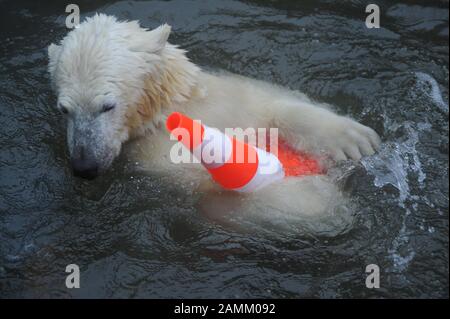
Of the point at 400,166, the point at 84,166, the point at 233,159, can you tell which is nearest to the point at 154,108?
the point at 84,166

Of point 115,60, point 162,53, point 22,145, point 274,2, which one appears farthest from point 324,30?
point 22,145

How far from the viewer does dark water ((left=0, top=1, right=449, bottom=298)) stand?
3.48 m

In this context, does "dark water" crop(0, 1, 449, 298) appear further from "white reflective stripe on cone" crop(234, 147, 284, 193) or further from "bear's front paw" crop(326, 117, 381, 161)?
"white reflective stripe on cone" crop(234, 147, 284, 193)

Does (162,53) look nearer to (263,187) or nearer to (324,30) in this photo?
(263,187)

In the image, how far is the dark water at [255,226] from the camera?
3477mm

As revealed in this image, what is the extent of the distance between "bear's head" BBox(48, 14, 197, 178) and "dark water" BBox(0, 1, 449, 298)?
0.47 m

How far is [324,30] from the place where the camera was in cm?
516

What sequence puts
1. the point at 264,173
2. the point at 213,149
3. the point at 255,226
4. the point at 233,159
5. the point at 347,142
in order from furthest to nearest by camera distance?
the point at 347,142, the point at 255,226, the point at 264,173, the point at 233,159, the point at 213,149

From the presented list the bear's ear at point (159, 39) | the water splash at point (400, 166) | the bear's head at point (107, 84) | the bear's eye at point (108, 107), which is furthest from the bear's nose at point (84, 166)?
the water splash at point (400, 166)

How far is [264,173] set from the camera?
3.65m

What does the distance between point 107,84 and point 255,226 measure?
1.29 m

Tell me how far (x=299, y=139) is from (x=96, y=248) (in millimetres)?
1520

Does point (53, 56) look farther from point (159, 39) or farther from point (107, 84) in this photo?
point (159, 39)

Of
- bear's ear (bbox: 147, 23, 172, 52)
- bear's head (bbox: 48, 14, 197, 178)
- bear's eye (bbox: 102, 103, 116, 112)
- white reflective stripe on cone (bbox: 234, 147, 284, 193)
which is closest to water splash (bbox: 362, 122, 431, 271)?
white reflective stripe on cone (bbox: 234, 147, 284, 193)
